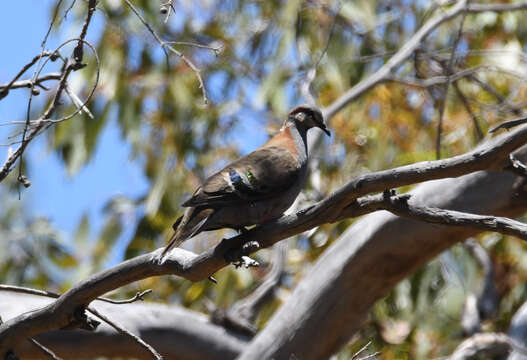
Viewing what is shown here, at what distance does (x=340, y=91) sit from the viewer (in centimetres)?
545

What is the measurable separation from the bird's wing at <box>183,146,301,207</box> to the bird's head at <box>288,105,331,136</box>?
0.46m

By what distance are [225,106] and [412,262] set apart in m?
2.89

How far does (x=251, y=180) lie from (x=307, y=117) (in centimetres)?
85

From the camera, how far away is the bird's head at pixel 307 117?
3533 millimetres

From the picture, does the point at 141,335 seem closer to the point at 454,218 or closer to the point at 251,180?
the point at 251,180

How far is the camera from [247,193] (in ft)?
8.96

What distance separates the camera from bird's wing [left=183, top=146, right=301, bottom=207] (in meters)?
2.62

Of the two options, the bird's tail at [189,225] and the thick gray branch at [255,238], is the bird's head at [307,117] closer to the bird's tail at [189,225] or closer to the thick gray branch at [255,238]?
the bird's tail at [189,225]

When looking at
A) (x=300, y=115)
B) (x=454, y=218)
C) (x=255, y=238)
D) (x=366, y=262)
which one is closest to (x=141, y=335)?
(x=366, y=262)

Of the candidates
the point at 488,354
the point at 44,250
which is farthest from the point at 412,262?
the point at 44,250

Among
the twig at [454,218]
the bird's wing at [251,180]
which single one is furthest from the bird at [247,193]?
the twig at [454,218]

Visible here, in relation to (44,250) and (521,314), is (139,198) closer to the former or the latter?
(44,250)

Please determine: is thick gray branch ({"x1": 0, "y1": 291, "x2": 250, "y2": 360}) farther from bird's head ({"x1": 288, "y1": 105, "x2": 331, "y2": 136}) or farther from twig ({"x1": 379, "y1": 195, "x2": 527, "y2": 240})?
twig ({"x1": 379, "y1": 195, "x2": 527, "y2": 240})

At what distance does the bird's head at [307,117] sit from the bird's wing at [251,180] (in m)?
0.46
